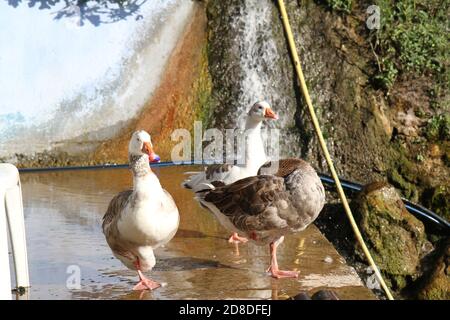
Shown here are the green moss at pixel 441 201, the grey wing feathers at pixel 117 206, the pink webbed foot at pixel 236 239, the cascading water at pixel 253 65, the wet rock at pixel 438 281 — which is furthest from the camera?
the cascading water at pixel 253 65

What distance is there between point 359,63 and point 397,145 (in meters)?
1.22

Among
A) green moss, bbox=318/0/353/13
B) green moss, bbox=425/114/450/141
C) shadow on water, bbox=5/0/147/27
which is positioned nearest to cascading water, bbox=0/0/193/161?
shadow on water, bbox=5/0/147/27

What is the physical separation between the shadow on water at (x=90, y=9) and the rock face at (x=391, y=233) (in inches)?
165

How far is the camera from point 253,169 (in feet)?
25.9

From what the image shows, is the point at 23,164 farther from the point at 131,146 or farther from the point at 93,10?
the point at 131,146

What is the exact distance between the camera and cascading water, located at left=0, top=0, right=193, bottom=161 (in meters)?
11.0

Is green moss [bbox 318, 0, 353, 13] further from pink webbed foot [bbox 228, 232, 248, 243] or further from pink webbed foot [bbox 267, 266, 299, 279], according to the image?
pink webbed foot [bbox 267, 266, 299, 279]

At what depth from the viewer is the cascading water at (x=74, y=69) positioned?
11023mm

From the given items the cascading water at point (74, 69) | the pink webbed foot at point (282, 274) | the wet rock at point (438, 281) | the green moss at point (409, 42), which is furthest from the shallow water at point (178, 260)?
the green moss at point (409, 42)

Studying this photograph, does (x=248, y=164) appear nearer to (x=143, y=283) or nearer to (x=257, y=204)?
(x=257, y=204)

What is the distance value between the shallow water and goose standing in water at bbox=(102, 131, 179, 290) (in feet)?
0.99

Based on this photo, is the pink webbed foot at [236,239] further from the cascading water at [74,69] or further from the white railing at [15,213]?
the cascading water at [74,69]

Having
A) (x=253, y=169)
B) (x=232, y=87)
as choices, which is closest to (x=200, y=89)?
(x=232, y=87)
